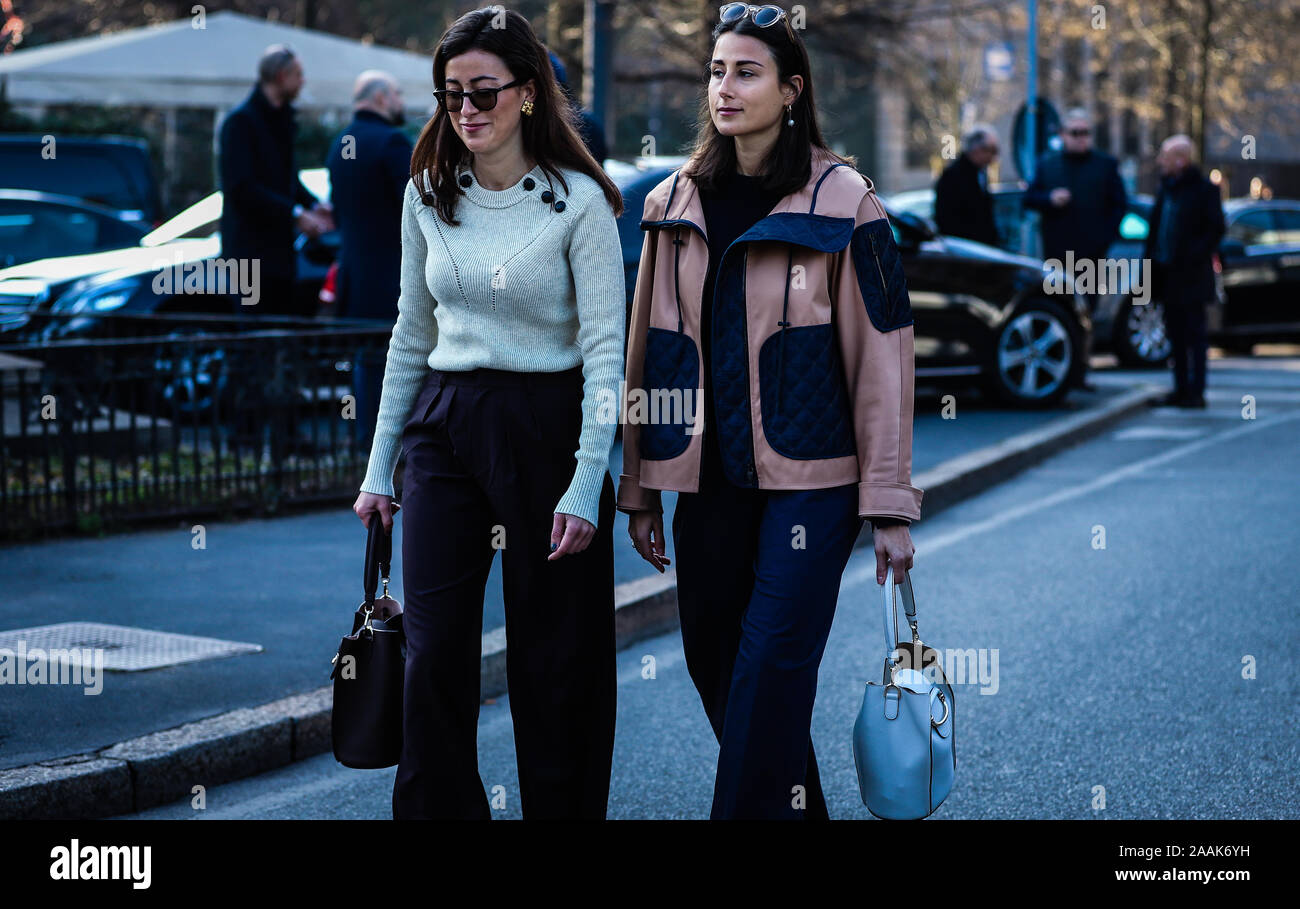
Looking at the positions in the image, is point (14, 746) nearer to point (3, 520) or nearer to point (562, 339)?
point (562, 339)

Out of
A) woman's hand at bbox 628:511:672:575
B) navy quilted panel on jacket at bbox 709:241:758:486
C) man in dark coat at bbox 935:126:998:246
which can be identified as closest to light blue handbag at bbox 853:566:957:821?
navy quilted panel on jacket at bbox 709:241:758:486

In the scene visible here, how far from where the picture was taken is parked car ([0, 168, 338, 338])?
1135cm

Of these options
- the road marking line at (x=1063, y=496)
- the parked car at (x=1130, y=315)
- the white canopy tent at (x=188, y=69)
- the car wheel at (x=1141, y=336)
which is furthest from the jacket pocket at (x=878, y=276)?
the white canopy tent at (x=188, y=69)

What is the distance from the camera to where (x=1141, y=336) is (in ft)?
56.1

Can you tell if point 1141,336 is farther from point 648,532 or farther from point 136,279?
point 648,532

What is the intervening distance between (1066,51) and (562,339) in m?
46.0

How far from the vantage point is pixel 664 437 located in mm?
3697

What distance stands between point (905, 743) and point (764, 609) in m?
0.39

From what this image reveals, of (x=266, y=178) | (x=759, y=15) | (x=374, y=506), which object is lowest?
(x=374, y=506)

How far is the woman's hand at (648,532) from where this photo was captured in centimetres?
383

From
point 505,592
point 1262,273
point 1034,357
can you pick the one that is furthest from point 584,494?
point 1262,273

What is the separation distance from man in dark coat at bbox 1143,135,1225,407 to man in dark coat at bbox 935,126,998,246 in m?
1.42

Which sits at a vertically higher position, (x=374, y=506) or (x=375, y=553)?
(x=374, y=506)

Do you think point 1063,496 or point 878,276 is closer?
point 878,276
